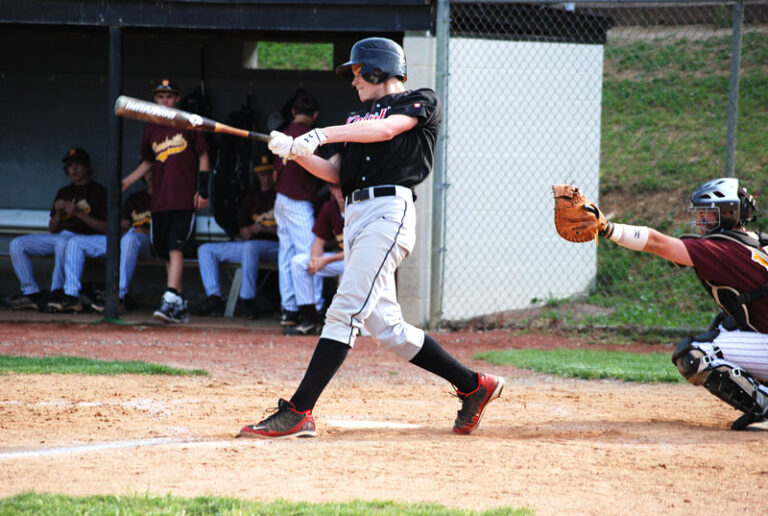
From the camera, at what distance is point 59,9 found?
27.4 feet

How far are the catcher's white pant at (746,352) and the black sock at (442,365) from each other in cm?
119

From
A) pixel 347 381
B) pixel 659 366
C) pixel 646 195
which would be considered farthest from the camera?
pixel 646 195

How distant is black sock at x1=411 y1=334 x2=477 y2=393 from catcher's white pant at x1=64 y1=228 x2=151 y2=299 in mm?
5478

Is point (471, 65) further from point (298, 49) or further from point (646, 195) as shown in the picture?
point (298, 49)

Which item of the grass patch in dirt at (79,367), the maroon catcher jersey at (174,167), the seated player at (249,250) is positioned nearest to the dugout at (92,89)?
the seated player at (249,250)

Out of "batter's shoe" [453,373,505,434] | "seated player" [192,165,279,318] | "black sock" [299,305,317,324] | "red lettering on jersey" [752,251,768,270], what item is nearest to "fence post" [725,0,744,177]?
"red lettering on jersey" [752,251,768,270]

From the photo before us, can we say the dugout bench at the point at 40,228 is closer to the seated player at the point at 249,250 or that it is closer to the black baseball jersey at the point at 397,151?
the seated player at the point at 249,250

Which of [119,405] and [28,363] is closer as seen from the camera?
[119,405]

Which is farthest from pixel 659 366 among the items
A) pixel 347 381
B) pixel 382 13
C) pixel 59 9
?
pixel 59 9

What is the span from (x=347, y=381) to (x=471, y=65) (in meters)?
4.07

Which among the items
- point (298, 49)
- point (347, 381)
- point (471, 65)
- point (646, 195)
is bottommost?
point (347, 381)

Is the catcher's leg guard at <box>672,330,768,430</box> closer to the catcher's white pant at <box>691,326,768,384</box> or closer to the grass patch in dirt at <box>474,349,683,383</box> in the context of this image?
the catcher's white pant at <box>691,326,768,384</box>

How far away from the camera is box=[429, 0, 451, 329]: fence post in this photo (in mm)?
8047

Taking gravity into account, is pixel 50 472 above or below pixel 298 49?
below
